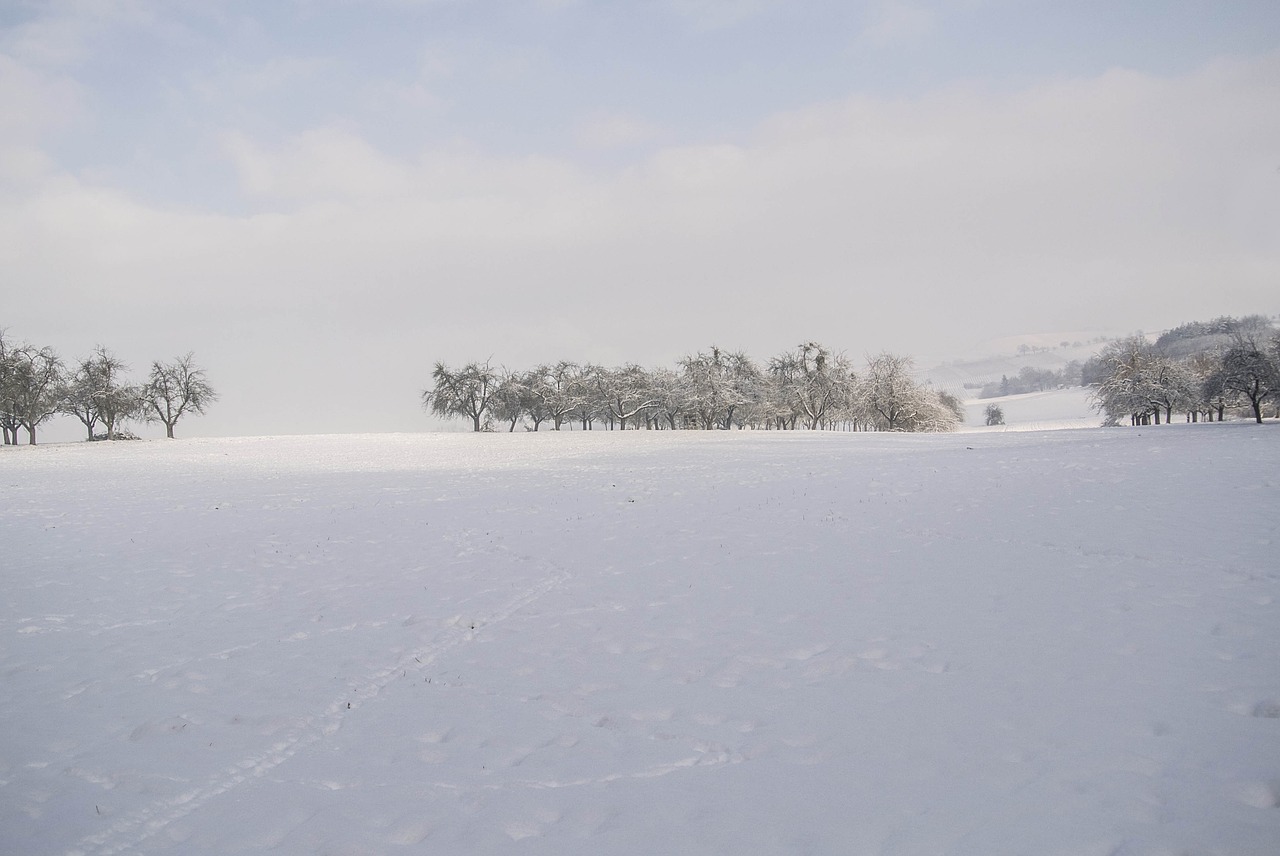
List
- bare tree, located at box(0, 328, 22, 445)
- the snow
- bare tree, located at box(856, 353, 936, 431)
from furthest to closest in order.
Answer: the snow
bare tree, located at box(856, 353, 936, 431)
bare tree, located at box(0, 328, 22, 445)

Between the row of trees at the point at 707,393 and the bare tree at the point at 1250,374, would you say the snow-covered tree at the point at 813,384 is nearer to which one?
the row of trees at the point at 707,393

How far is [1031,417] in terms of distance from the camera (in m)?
124

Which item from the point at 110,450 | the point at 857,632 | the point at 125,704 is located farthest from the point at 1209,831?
the point at 110,450

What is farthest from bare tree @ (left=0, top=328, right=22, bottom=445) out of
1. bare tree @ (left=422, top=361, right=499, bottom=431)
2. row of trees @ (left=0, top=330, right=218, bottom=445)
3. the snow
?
the snow

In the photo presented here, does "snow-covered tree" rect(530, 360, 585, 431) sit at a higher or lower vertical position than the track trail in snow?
higher

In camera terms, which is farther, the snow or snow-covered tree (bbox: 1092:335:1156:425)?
the snow

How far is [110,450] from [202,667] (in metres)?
53.5

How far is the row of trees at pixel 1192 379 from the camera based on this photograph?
133 feet

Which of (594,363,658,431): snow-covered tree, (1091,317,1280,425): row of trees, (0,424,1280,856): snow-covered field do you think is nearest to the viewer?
(0,424,1280,856): snow-covered field

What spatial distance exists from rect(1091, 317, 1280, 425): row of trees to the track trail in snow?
52.8m

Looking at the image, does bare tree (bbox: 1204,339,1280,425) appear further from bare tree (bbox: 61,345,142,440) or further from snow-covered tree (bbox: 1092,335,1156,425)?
bare tree (bbox: 61,345,142,440)

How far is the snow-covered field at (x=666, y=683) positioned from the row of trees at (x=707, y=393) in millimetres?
60649

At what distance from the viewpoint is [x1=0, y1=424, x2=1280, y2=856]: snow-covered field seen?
15.0 feet

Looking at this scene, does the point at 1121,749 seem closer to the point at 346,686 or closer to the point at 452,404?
the point at 346,686
